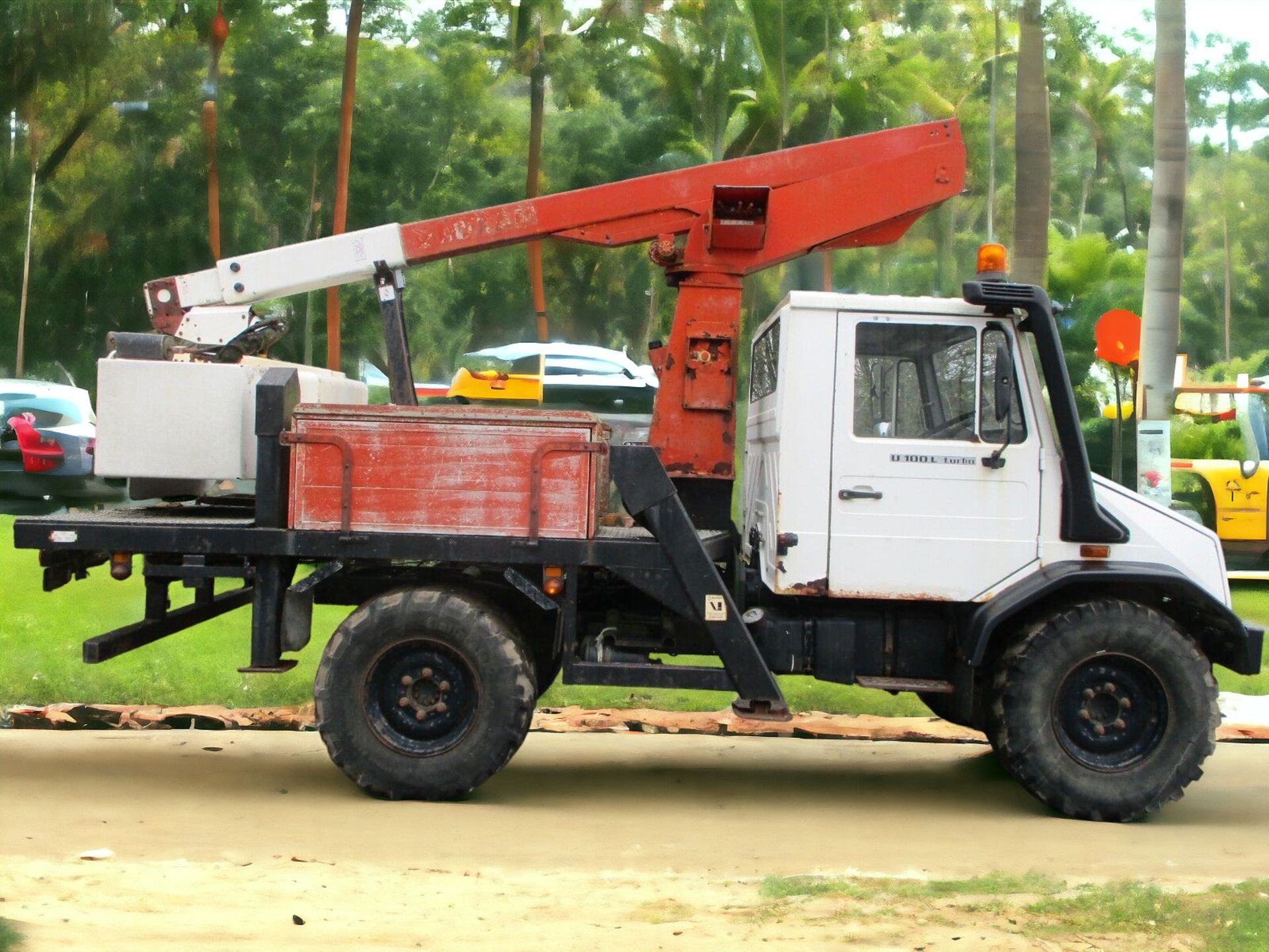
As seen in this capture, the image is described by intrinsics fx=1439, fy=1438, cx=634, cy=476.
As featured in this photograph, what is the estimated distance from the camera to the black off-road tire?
6.82 m

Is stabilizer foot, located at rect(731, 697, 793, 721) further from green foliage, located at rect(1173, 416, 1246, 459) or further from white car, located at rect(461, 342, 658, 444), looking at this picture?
white car, located at rect(461, 342, 658, 444)

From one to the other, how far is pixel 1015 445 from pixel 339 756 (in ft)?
11.7

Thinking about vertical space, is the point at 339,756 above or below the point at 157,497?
below

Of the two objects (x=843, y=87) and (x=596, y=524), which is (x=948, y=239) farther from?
(x=596, y=524)

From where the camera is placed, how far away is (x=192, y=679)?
9750 mm

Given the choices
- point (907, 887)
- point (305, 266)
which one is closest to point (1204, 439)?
point (305, 266)

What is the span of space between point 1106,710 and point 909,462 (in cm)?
153

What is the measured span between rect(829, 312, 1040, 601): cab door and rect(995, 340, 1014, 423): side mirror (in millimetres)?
25

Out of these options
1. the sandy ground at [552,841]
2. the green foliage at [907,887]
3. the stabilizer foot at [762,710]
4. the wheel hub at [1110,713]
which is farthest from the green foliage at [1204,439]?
the green foliage at [907,887]

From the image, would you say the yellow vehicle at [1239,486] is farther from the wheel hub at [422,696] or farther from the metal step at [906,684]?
the wheel hub at [422,696]

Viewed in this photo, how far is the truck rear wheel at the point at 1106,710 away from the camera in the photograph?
680 cm

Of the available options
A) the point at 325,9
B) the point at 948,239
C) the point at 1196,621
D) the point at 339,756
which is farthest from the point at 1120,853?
the point at 948,239

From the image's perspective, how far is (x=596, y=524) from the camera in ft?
22.8

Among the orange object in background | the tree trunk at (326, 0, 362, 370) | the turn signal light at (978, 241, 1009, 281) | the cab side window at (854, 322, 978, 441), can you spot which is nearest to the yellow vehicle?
the orange object in background
